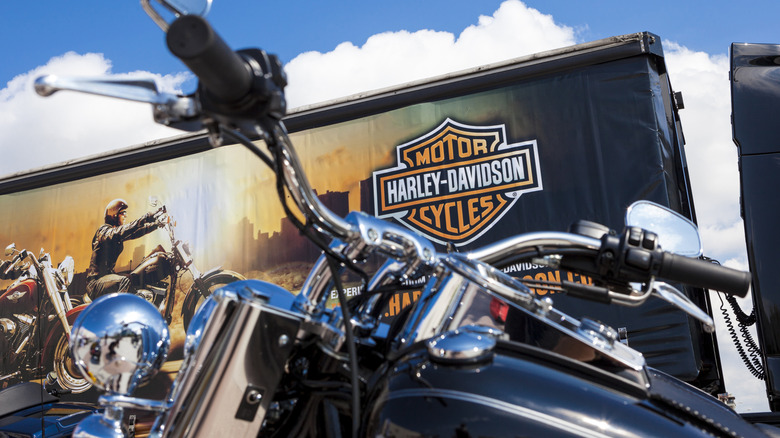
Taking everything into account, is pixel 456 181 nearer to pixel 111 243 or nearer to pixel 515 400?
pixel 111 243

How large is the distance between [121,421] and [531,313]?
2.14ft

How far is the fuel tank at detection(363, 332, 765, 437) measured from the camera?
81 cm

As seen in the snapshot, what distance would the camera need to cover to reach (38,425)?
177 cm

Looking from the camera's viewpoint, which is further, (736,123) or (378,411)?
(736,123)

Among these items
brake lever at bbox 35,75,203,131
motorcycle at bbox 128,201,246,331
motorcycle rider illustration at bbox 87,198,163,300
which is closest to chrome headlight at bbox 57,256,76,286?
motorcycle rider illustration at bbox 87,198,163,300

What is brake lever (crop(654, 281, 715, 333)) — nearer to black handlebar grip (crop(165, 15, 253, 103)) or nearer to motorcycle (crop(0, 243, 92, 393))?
black handlebar grip (crop(165, 15, 253, 103))

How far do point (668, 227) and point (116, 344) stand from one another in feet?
3.44

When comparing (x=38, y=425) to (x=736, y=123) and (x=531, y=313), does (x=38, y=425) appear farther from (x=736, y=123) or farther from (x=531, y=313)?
(x=736, y=123)

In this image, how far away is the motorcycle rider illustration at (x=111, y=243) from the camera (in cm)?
519

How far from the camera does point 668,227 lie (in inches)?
50.3

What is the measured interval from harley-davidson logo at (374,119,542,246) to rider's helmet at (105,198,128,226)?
2.36 m

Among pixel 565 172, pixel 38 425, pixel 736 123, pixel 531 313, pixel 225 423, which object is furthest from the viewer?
pixel 565 172

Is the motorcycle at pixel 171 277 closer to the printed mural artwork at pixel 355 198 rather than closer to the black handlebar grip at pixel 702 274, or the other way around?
the printed mural artwork at pixel 355 198

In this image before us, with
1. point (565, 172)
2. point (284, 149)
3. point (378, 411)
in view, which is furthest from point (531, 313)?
point (565, 172)
